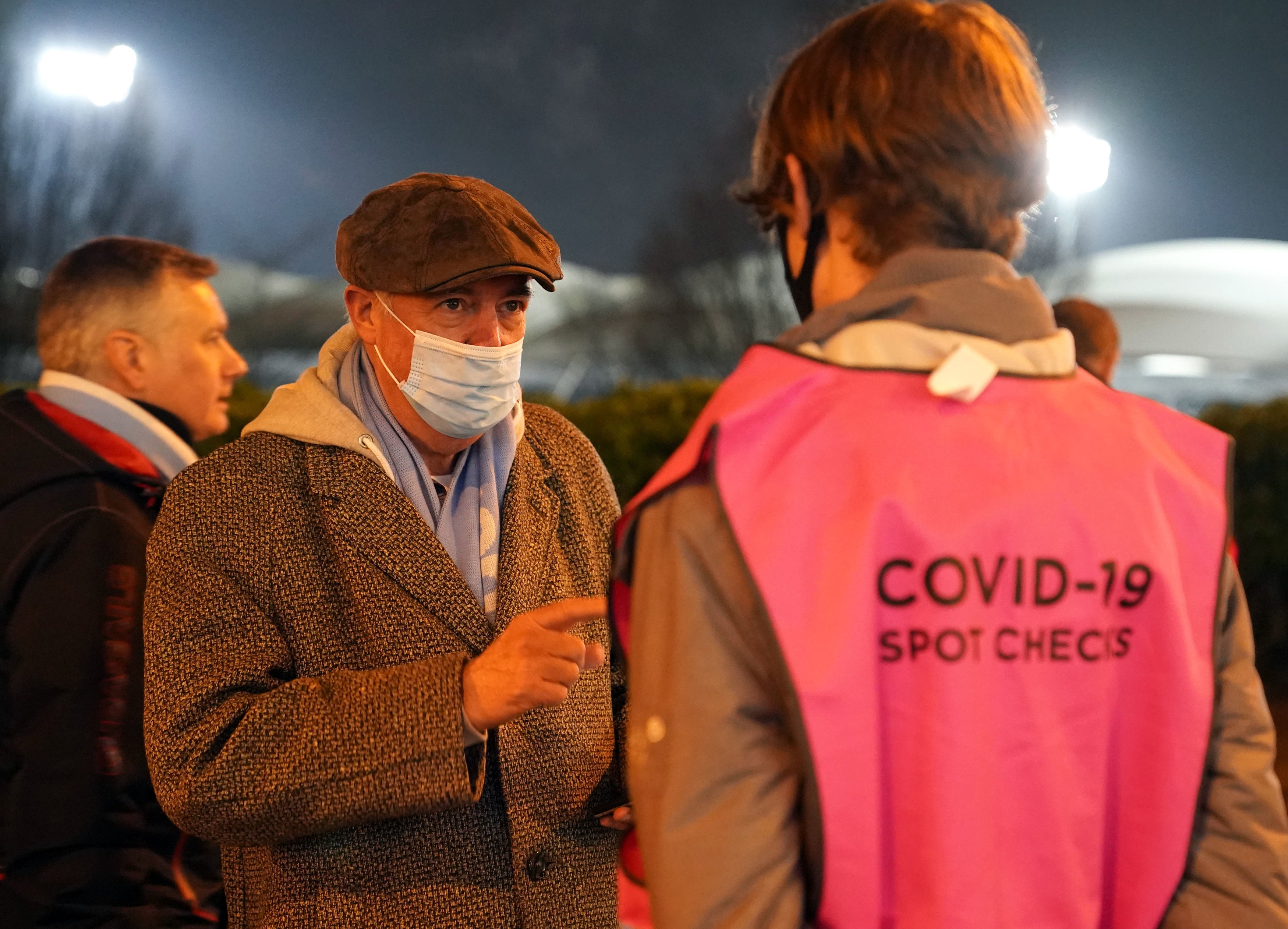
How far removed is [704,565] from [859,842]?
1.06ft

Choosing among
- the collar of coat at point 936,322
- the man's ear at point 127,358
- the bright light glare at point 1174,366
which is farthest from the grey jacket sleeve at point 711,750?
the bright light glare at point 1174,366

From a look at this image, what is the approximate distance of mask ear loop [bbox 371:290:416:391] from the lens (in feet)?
6.61

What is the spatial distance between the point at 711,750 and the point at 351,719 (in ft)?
2.38

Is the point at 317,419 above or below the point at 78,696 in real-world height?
above

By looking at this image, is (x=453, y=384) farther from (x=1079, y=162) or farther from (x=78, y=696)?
(x=1079, y=162)

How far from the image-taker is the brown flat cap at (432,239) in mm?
1897

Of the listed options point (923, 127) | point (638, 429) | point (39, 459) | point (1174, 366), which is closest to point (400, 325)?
point (39, 459)

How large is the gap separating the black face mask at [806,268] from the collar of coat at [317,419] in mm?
897

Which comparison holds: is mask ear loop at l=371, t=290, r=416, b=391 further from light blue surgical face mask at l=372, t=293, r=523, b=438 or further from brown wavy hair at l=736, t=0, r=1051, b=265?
brown wavy hair at l=736, t=0, r=1051, b=265

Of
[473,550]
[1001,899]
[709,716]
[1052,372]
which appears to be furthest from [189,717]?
[1052,372]

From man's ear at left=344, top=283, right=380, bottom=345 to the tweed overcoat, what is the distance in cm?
30

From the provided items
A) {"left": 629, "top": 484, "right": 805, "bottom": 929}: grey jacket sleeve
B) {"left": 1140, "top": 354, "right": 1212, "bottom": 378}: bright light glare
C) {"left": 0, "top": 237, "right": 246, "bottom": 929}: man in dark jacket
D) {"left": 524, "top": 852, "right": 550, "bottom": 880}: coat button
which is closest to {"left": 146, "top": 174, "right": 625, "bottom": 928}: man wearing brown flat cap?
{"left": 524, "top": 852, "right": 550, "bottom": 880}: coat button

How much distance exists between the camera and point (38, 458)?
7.26ft

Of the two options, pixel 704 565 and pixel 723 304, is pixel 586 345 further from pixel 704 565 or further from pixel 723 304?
pixel 704 565
